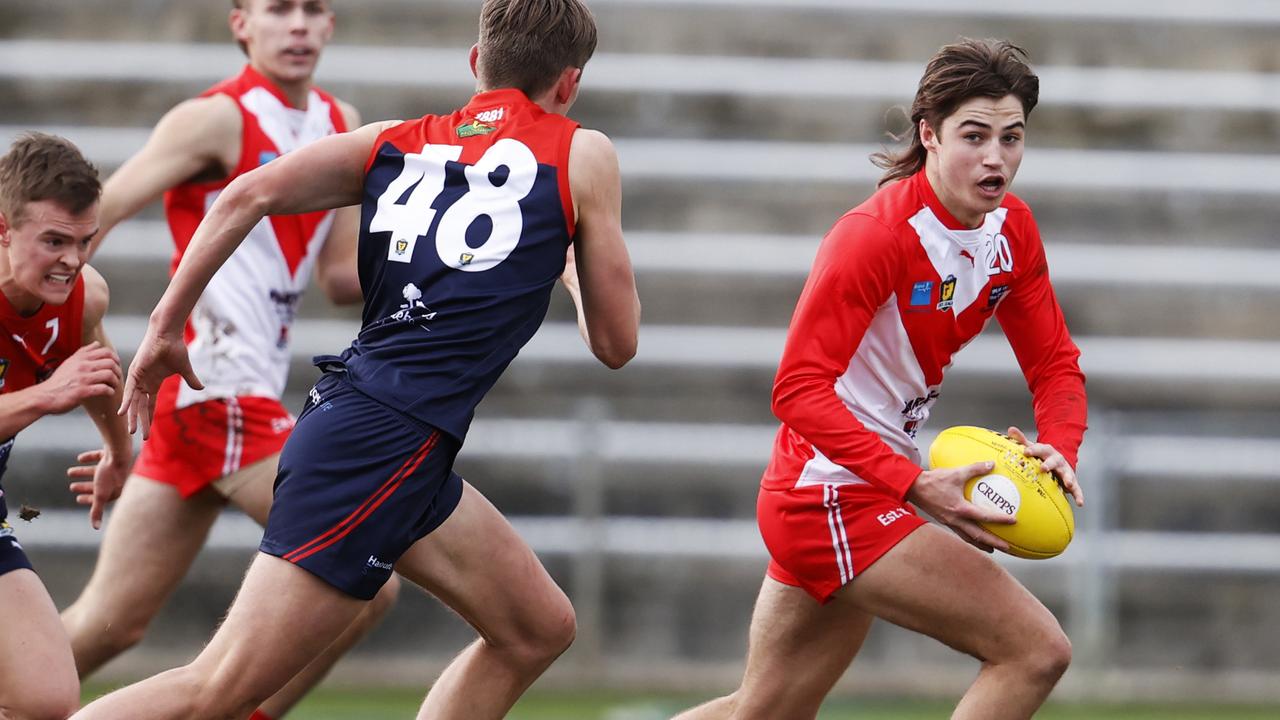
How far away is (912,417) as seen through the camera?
4711 millimetres

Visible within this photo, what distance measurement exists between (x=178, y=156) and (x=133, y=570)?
1.36 metres

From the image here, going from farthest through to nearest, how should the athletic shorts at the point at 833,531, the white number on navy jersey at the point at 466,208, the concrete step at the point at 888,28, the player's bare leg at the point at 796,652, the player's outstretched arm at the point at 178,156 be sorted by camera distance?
the concrete step at the point at 888,28, the player's outstretched arm at the point at 178,156, the player's bare leg at the point at 796,652, the athletic shorts at the point at 833,531, the white number on navy jersey at the point at 466,208

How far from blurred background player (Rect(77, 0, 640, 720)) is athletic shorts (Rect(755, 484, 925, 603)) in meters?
0.64

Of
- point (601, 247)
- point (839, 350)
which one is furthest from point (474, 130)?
point (839, 350)

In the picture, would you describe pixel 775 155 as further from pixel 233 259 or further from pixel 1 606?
pixel 1 606

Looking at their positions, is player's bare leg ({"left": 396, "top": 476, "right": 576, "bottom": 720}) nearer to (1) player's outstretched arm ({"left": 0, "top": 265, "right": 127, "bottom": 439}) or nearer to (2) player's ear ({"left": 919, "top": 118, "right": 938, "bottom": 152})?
(1) player's outstretched arm ({"left": 0, "top": 265, "right": 127, "bottom": 439})

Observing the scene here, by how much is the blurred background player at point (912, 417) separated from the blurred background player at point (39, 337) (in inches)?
68.9

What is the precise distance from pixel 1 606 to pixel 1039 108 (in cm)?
805

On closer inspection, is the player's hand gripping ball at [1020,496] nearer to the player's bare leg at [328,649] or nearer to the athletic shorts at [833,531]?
the athletic shorts at [833,531]

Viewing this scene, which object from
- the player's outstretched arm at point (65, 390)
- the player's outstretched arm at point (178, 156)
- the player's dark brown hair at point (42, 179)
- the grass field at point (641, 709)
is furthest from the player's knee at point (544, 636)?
the grass field at point (641, 709)

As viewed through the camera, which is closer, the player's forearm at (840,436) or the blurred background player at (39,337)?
the player's forearm at (840,436)

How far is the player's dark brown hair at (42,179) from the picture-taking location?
4.48m

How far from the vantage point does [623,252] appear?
13.8 ft

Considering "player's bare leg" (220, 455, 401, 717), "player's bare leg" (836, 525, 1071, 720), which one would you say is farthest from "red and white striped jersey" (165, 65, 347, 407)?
"player's bare leg" (836, 525, 1071, 720)
